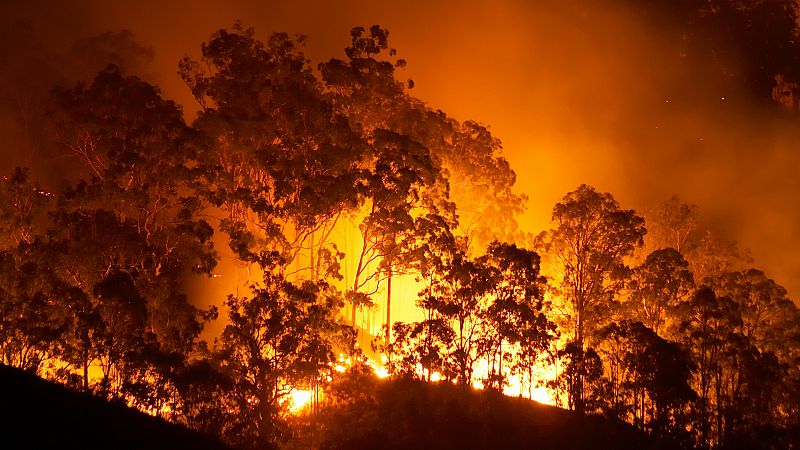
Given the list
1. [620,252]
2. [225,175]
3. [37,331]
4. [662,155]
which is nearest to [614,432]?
[620,252]

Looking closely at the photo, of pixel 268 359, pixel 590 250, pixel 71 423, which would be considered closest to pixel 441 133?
pixel 590 250

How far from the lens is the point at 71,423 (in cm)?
1180

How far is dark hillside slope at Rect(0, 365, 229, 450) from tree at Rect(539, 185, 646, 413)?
17013 millimetres

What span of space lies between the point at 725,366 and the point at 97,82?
22.7m

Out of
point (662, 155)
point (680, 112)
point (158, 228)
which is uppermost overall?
point (680, 112)

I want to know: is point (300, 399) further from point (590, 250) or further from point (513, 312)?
point (590, 250)

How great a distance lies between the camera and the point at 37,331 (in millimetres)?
18422

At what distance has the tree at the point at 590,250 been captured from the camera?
2695 centimetres

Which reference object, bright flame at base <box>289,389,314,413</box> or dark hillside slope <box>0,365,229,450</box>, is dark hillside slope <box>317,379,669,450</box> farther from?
dark hillside slope <box>0,365,229,450</box>

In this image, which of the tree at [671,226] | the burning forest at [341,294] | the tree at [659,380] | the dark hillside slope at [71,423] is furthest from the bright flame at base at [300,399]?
the tree at [671,226]

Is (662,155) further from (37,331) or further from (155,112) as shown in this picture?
(37,331)

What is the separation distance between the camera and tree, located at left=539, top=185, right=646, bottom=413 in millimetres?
26953

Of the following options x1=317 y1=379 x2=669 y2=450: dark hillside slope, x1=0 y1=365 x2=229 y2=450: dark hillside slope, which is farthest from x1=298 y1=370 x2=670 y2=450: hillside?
x1=0 y1=365 x2=229 y2=450: dark hillside slope

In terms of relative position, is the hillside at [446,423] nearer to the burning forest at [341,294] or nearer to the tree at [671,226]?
the burning forest at [341,294]
